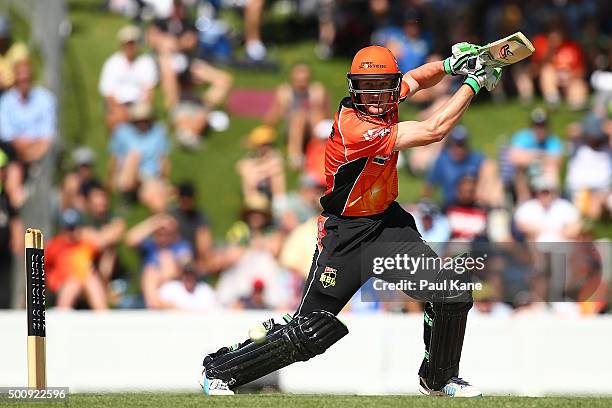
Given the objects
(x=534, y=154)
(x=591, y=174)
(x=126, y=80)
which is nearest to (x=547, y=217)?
(x=591, y=174)

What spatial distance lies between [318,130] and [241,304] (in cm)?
256

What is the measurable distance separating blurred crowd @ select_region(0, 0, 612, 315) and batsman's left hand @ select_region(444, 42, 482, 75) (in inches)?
129

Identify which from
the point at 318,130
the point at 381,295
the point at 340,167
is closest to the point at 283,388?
the point at 381,295

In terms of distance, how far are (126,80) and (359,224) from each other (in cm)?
784

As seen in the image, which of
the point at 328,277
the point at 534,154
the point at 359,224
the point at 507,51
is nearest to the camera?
the point at 507,51

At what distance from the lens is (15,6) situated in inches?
652

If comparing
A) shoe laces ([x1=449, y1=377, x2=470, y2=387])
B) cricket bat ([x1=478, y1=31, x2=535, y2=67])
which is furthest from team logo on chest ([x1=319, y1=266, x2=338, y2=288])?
cricket bat ([x1=478, y1=31, x2=535, y2=67])

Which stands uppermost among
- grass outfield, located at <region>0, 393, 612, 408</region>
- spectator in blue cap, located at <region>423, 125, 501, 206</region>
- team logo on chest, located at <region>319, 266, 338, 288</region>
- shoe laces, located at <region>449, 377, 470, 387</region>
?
spectator in blue cap, located at <region>423, 125, 501, 206</region>

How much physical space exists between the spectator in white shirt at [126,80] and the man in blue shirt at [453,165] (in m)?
3.62

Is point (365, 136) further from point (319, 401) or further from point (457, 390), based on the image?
point (457, 390)

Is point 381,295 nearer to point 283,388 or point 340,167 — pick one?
point 283,388

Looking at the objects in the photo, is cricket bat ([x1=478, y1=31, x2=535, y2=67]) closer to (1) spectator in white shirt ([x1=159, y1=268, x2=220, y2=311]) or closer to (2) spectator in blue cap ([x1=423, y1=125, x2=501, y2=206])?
(1) spectator in white shirt ([x1=159, y1=268, x2=220, y2=311])

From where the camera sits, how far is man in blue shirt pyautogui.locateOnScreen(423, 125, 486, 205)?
44.5 feet

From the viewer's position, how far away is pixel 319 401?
7.88 metres
